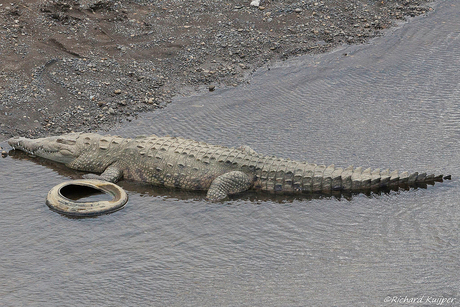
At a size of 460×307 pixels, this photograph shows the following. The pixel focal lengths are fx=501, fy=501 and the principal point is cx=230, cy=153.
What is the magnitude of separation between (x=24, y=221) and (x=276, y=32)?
843 centimetres

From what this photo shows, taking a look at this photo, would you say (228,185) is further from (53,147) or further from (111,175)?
(53,147)

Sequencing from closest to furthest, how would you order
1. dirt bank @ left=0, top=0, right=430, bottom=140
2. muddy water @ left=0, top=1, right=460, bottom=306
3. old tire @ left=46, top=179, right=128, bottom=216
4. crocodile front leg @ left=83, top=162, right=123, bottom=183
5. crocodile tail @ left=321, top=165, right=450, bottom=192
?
muddy water @ left=0, top=1, right=460, bottom=306 < old tire @ left=46, top=179, right=128, bottom=216 < crocodile tail @ left=321, top=165, right=450, bottom=192 < crocodile front leg @ left=83, top=162, right=123, bottom=183 < dirt bank @ left=0, top=0, right=430, bottom=140

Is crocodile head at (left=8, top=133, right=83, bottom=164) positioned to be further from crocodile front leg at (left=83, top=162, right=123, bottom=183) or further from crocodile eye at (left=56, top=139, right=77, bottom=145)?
crocodile front leg at (left=83, top=162, right=123, bottom=183)

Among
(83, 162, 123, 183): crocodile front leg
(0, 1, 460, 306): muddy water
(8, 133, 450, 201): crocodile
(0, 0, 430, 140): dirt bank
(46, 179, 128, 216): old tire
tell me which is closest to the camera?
(0, 1, 460, 306): muddy water

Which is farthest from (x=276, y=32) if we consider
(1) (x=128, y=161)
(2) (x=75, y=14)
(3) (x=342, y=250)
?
(3) (x=342, y=250)

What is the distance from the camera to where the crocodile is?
27.3 feet

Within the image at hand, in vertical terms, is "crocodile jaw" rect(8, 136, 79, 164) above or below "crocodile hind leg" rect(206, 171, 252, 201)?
above

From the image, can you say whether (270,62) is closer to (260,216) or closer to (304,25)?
(304,25)

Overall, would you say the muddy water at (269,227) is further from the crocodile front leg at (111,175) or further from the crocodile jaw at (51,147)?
the crocodile front leg at (111,175)

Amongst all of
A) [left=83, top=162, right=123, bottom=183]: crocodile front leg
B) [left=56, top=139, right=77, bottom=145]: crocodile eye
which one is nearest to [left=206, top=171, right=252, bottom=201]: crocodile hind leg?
[left=83, top=162, right=123, bottom=183]: crocodile front leg

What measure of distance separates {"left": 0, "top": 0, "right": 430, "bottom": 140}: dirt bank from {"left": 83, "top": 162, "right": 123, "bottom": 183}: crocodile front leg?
1548 mm

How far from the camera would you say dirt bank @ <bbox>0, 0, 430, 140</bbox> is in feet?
35.0

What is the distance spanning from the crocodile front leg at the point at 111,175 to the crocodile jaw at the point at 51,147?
650 millimetres

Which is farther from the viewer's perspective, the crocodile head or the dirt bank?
the dirt bank
